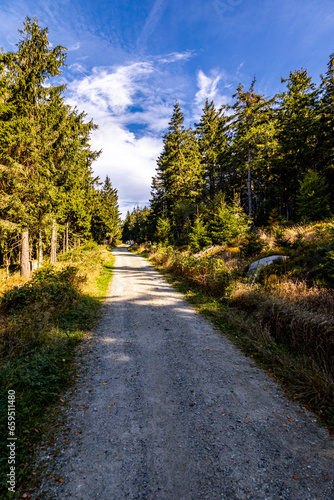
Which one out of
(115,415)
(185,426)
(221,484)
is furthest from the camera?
(115,415)

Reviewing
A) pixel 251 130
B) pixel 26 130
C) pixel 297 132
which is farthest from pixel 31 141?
pixel 297 132

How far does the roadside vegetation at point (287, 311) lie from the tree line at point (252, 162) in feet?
23.6

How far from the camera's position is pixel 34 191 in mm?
11711

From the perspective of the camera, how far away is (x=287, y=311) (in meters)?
5.22

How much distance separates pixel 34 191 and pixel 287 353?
13765mm

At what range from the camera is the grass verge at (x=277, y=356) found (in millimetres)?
3256

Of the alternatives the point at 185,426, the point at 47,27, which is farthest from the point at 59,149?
the point at 185,426

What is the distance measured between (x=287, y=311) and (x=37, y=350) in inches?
234

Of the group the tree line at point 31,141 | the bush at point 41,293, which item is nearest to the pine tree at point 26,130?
the tree line at point 31,141

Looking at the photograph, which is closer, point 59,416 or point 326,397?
point 59,416

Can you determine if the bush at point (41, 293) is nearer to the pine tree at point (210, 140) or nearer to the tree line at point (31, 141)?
the tree line at point (31, 141)

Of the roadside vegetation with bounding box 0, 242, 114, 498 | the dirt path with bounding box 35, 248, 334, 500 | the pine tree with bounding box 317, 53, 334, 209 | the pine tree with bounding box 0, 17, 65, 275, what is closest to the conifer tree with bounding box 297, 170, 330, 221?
the pine tree with bounding box 317, 53, 334, 209

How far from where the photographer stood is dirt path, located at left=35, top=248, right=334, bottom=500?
212 cm

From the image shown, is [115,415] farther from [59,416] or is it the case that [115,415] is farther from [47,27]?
[47,27]
